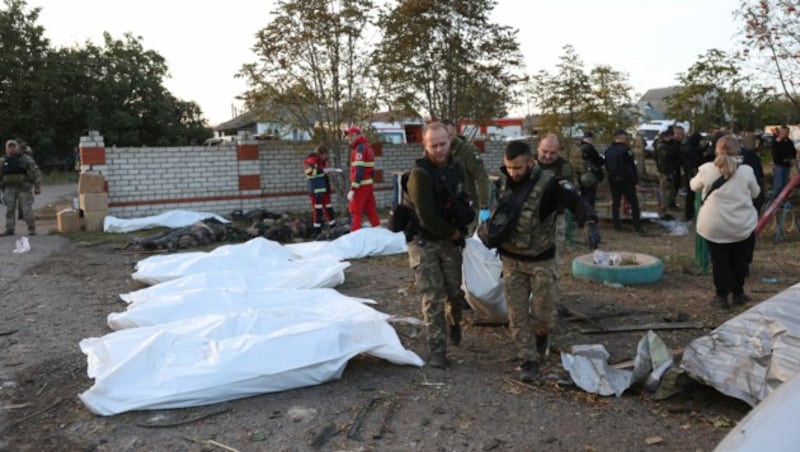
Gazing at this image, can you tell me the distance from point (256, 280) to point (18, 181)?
693cm

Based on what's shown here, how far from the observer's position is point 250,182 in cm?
1348

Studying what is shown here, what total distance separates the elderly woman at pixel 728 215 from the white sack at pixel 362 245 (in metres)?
4.17

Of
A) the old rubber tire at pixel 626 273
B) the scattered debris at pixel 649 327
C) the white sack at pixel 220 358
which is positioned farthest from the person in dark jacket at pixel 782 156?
the white sack at pixel 220 358

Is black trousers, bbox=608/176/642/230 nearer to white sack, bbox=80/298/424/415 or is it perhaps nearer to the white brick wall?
the white brick wall

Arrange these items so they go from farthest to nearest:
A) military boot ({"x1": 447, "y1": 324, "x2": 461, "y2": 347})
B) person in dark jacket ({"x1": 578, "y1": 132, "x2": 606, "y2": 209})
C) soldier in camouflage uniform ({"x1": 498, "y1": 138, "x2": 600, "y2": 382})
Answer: person in dark jacket ({"x1": 578, "y1": 132, "x2": 606, "y2": 209}), military boot ({"x1": 447, "y1": 324, "x2": 461, "y2": 347}), soldier in camouflage uniform ({"x1": 498, "y1": 138, "x2": 600, "y2": 382})

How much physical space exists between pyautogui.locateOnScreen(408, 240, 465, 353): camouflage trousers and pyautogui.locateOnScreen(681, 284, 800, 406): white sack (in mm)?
1528

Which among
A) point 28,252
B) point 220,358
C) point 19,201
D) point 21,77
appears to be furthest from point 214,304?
point 21,77

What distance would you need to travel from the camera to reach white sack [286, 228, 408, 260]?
8.62 metres

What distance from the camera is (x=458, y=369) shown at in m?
4.39

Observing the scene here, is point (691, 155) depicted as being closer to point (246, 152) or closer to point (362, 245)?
point (362, 245)

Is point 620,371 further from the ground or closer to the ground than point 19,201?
closer to the ground

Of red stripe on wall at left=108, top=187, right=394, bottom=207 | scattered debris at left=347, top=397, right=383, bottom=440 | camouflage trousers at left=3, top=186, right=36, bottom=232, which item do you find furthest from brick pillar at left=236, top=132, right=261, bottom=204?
scattered debris at left=347, top=397, right=383, bottom=440

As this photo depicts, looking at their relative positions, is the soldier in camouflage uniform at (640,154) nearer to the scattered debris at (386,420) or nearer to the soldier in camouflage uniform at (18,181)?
the soldier in camouflage uniform at (18,181)

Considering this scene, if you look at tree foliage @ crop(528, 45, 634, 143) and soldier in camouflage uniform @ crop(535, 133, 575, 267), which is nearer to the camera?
soldier in camouflage uniform @ crop(535, 133, 575, 267)
